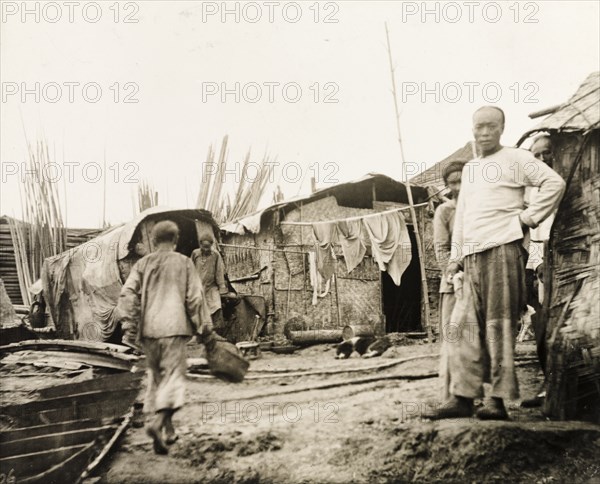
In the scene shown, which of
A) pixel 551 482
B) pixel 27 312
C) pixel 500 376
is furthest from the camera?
pixel 27 312

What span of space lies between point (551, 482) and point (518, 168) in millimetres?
1718

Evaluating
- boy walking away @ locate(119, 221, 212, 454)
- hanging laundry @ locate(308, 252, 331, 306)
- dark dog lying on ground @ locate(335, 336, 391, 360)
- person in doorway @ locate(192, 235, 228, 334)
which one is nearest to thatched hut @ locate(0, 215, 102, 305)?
person in doorway @ locate(192, 235, 228, 334)

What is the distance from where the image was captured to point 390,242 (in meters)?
10.4

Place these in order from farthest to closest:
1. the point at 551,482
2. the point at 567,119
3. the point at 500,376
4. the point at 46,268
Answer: the point at 46,268, the point at 567,119, the point at 500,376, the point at 551,482

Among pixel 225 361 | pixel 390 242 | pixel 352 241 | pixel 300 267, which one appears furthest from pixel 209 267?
pixel 225 361

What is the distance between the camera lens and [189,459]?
10.6ft

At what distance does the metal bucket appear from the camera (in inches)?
148

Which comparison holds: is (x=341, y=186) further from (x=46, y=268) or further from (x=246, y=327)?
(x=46, y=268)

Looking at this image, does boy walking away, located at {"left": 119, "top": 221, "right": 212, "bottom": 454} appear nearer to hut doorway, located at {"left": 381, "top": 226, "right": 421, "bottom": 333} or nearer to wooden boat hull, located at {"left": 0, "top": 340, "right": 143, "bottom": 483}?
wooden boat hull, located at {"left": 0, "top": 340, "right": 143, "bottom": 483}

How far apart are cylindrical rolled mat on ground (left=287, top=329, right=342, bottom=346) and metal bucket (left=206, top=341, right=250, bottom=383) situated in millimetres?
5430

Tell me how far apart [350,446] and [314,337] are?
6127mm

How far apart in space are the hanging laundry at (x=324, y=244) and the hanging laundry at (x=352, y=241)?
15cm

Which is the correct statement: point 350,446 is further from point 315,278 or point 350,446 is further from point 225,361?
point 315,278

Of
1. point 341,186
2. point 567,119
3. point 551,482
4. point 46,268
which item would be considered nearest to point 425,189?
point 341,186
